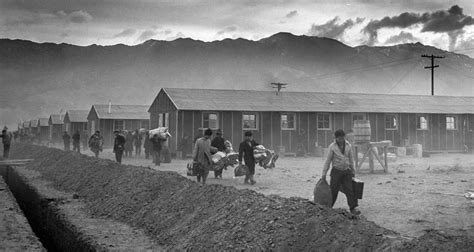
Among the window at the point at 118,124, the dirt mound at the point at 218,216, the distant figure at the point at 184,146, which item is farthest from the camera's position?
the window at the point at 118,124

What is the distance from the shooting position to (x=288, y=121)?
30.2 meters

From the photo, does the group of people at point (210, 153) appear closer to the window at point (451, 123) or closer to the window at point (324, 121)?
the window at point (324, 121)

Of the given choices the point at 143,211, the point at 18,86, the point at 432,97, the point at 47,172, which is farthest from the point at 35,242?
the point at 18,86

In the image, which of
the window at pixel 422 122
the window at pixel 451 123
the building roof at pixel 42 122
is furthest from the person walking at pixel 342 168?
the building roof at pixel 42 122

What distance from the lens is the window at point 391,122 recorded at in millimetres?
31688

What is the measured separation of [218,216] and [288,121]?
22332mm

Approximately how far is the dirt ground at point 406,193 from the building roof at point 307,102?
31.4ft

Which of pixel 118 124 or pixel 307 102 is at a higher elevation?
pixel 307 102

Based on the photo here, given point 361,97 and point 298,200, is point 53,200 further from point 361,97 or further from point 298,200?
point 361,97

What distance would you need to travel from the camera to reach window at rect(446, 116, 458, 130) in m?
32.9

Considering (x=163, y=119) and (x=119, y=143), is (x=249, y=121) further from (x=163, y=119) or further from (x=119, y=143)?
(x=119, y=143)

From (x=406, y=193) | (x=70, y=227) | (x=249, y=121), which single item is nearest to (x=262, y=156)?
(x=406, y=193)

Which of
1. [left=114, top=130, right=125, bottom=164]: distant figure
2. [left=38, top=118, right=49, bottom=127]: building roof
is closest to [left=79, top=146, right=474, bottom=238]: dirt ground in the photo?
[left=114, top=130, right=125, bottom=164]: distant figure

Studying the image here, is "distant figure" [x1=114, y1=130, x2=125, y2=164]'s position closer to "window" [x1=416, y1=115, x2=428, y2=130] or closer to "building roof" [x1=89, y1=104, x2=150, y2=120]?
"window" [x1=416, y1=115, x2=428, y2=130]
